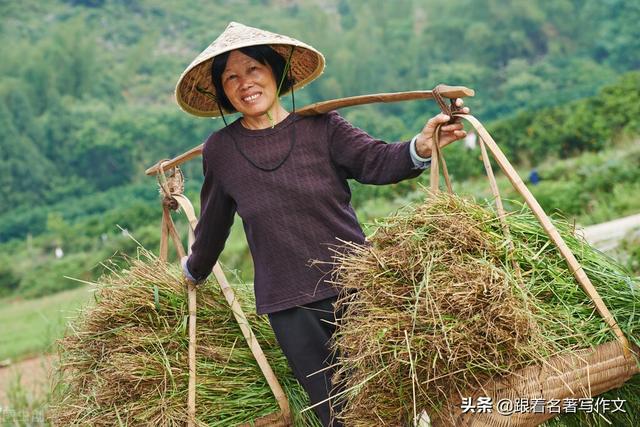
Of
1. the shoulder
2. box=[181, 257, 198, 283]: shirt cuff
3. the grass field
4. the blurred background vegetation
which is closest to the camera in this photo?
the shoulder

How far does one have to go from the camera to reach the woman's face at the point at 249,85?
2.34 meters

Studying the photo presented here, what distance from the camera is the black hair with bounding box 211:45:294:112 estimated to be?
2381 mm

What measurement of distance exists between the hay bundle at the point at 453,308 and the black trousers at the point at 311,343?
268 mm

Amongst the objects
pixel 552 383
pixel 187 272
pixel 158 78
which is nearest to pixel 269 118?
pixel 187 272

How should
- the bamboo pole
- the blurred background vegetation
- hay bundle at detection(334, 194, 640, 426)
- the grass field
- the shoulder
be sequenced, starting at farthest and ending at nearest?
1. the blurred background vegetation
2. the grass field
3. the shoulder
4. the bamboo pole
5. hay bundle at detection(334, 194, 640, 426)

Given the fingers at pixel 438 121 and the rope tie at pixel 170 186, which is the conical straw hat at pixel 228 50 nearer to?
the rope tie at pixel 170 186

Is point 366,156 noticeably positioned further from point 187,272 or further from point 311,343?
point 187,272

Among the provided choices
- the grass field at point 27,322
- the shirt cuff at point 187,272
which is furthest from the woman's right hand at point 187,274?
the grass field at point 27,322

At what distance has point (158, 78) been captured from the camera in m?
30.6

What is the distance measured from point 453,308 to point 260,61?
96cm

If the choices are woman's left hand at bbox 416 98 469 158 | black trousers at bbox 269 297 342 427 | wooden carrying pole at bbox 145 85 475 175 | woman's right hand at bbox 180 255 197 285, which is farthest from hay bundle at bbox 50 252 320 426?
woman's left hand at bbox 416 98 469 158

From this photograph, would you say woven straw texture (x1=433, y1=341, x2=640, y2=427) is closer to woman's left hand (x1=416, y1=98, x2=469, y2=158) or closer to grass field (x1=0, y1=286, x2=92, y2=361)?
woman's left hand (x1=416, y1=98, x2=469, y2=158)

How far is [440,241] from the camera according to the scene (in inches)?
73.9

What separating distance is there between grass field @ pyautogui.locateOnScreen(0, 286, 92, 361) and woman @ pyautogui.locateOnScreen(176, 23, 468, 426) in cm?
382
